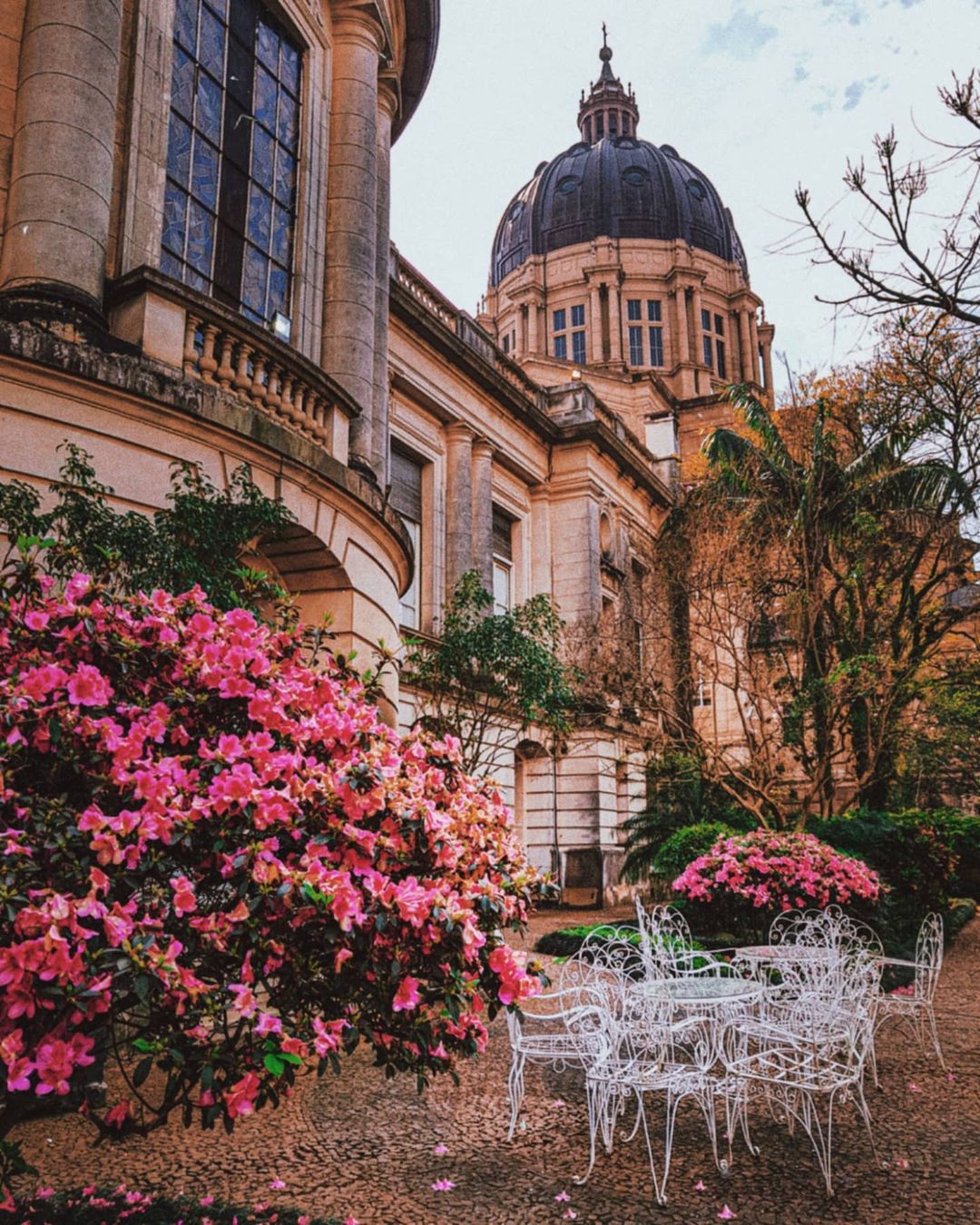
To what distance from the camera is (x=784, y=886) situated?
35.0 ft

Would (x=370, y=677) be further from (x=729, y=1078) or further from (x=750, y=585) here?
(x=750, y=585)

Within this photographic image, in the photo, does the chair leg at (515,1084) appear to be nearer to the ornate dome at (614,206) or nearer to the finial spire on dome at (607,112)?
the ornate dome at (614,206)

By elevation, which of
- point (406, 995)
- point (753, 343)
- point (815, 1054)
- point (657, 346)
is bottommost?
point (815, 1054)

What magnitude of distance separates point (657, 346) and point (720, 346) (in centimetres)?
453

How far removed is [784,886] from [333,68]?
10.6m

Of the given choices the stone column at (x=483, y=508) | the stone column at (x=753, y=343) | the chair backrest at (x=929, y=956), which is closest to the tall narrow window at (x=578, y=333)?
the stone column at (x=753, y=343)

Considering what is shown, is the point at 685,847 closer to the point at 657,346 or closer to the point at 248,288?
the point at 248,288

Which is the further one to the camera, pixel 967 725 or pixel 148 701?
pixel 967 725

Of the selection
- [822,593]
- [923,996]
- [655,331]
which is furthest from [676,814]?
[655,331]

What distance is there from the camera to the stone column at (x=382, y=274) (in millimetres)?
11367

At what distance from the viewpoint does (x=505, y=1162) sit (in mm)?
5246

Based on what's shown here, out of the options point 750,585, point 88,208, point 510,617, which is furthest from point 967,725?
point 88,208

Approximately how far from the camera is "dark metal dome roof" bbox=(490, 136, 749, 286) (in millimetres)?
58406

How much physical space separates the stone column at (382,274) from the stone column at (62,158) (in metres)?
4.08
